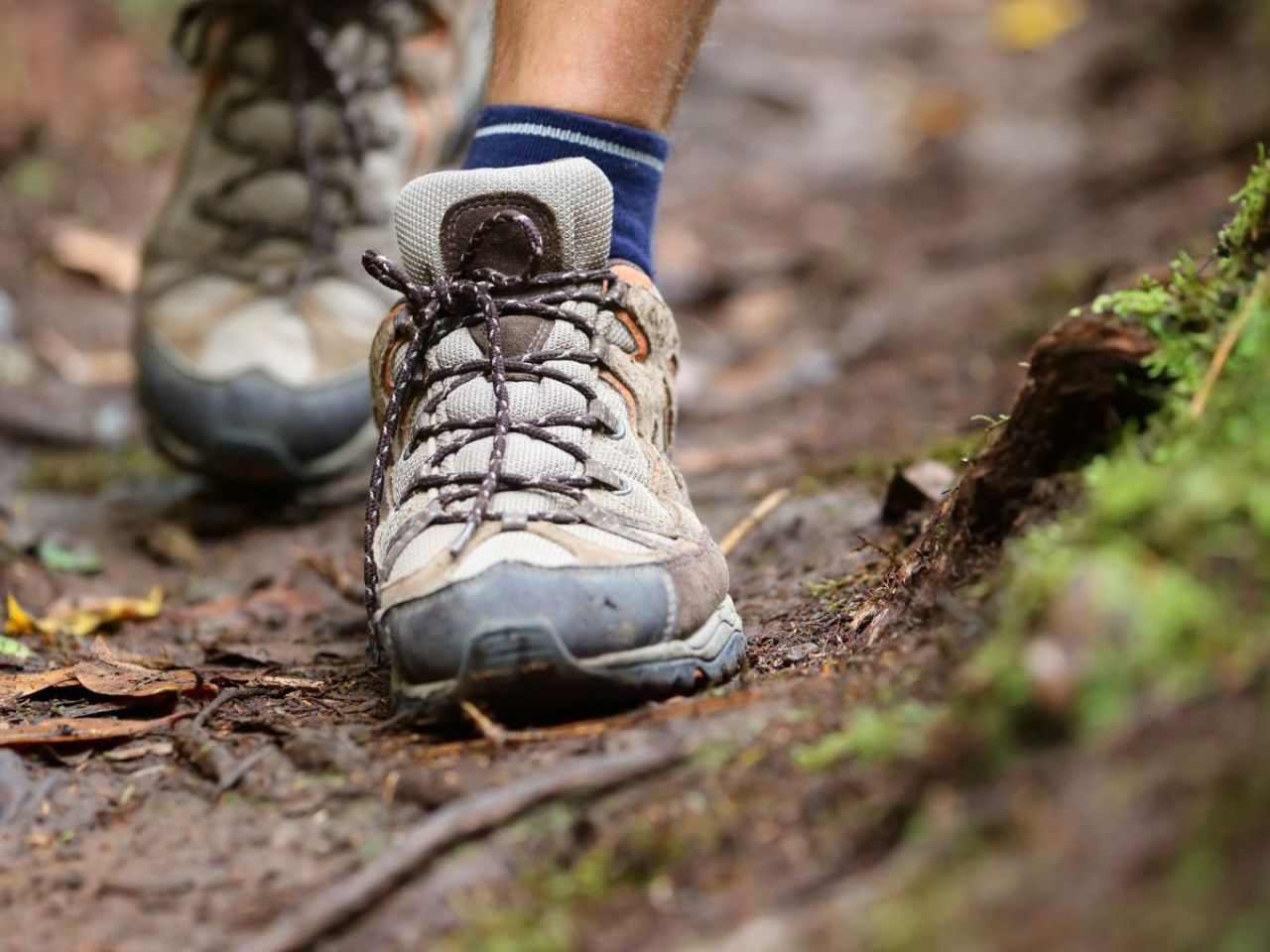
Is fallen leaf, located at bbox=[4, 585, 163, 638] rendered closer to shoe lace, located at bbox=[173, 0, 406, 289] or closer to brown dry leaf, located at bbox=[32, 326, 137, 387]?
shoe lace, located at bbox=[173, 0, 406, 289]

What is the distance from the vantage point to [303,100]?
3154 millimetres

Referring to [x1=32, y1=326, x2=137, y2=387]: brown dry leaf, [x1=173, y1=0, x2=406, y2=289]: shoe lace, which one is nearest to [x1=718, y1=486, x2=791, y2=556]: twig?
[x1=173, y1=0, x2=406, y2=289]: shoe lace

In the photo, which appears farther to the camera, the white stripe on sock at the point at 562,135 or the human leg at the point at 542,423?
the white stripe on sock at the point at 562,135

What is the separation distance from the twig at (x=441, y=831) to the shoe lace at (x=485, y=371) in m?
0.43

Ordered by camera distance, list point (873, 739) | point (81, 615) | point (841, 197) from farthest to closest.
A: 1. point (841, 197)
2. point (81, 615)
3. point (873, 739)

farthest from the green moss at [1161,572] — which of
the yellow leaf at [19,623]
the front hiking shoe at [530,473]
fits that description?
the yellow leaf at [19,623]

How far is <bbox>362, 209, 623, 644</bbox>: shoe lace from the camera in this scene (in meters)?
1.67

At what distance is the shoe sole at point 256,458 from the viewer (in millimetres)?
2965

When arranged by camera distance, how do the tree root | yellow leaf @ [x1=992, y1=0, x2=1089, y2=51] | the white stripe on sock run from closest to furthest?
the tree root < the white stripe on sock < yellow leaf @ [x1=992, y1=0, x2=1089, y2=51]

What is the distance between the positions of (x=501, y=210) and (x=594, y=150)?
0.86ft

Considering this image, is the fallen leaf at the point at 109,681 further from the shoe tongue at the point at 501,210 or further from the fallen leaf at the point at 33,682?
the shoe tongue at the point at 501,210

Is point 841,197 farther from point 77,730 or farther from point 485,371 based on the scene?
point 77,730

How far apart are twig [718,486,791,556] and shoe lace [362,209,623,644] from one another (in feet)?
2.32

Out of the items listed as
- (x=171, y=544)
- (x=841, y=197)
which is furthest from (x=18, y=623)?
(x=841, y=197)
